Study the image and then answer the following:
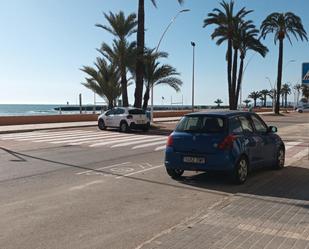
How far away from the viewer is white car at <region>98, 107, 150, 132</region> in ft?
91.3

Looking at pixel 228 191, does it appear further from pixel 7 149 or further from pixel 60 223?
pixel 7 149

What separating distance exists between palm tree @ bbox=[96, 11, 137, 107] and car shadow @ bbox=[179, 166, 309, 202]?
2579 centimetres

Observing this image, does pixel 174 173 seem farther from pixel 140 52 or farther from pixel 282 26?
pixel 282 26

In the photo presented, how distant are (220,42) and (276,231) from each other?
164ft

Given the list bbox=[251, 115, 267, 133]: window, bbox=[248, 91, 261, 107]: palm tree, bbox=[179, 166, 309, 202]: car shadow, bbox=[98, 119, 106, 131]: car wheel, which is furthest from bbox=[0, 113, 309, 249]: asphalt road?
bbox=[248, 91, 261, 107]: palm tree

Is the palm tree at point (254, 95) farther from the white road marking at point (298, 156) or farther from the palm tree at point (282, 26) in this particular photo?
the white road marking at point (298, 156)

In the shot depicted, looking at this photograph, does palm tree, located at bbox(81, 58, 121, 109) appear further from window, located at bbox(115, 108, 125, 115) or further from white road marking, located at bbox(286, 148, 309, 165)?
white road marking, located at bbox(286, 148, 309, 165)

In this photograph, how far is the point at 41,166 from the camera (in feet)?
40.8

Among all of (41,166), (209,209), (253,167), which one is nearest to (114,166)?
(41,166)

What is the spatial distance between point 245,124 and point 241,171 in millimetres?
1216

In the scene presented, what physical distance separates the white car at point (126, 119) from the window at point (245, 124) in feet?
57.3

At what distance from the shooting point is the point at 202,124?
9.95 meters

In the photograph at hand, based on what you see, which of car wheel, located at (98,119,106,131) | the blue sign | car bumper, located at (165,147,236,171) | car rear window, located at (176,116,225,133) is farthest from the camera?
car wheel, located at (98,119,106,131)

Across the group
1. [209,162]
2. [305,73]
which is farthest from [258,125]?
[305,73]
